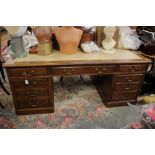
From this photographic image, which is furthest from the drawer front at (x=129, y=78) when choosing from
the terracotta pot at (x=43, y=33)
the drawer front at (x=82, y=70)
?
the terracotta pot at (x=43, y=33)

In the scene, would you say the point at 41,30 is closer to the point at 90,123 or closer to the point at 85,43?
the point at 85,43

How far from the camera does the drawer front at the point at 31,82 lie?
1.79 m

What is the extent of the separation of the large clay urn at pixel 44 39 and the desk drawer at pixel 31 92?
0.45 metres

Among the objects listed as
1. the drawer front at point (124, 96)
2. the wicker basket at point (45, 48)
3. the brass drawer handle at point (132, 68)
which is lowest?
the drawer front at point (124, 96)

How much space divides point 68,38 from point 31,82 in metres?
0.68

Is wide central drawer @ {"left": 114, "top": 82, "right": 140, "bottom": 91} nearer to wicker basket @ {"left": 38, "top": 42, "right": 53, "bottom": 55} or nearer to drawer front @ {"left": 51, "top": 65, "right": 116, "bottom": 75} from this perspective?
drawer front @ {"left": 51, "top": 65, "right": 116, "bottom": 75}

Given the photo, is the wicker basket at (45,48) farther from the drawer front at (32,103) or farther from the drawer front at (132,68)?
the drawer front at (132,68)

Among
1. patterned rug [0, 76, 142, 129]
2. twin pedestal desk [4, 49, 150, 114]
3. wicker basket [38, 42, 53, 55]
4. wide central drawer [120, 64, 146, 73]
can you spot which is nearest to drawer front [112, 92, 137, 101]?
twin pedestal desk [4, 49, 150, 114]

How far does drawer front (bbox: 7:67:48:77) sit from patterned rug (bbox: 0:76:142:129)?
1.97 ft

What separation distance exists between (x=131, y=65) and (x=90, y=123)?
0.88 metres
